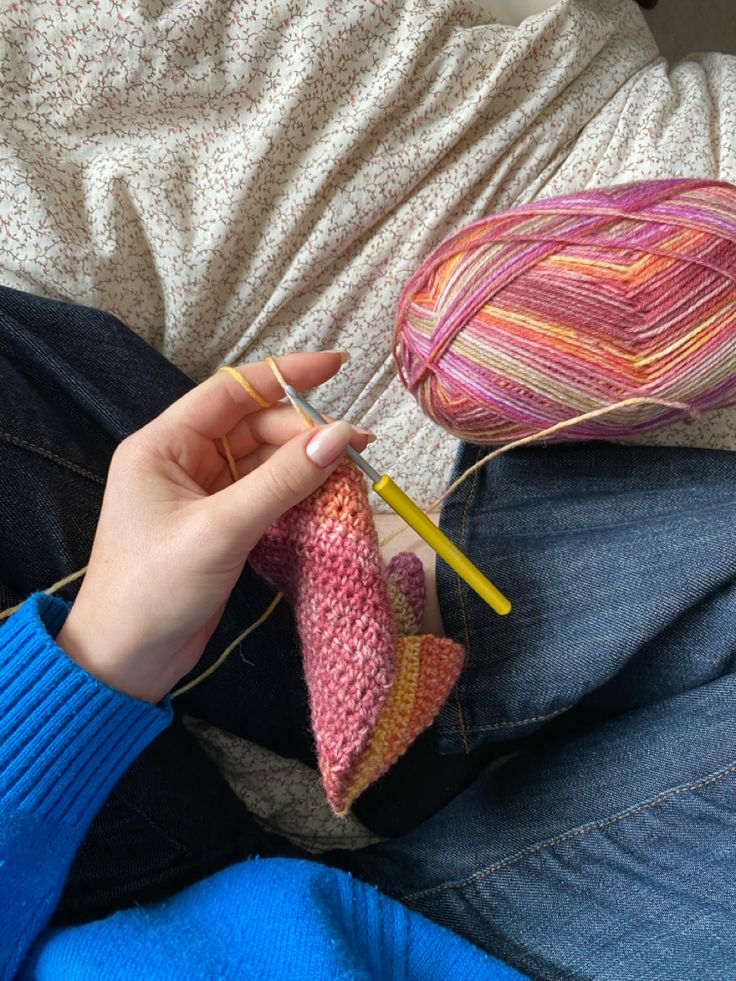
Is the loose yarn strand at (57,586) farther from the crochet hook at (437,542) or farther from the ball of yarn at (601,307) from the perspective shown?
the ball of yarn at (601,307)

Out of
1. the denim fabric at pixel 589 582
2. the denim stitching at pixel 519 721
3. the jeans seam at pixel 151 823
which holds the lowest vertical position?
the denim stitching at pixel 519 721

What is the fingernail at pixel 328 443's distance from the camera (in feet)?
1.62

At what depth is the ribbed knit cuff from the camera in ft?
1.68

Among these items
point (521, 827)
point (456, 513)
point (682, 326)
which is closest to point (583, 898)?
point (521, 827)

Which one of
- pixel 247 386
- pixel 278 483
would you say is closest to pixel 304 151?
pixel 247 386

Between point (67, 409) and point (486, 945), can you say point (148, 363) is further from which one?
point (486, 945)

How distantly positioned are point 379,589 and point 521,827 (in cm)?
28

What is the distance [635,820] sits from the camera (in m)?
0.62

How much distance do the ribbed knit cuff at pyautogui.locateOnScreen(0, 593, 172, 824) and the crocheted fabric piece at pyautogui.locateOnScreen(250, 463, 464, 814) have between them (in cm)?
14

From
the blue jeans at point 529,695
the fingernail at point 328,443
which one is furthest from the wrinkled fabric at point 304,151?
the fingernail at point 328,443

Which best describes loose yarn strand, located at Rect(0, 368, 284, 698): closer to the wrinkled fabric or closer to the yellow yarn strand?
the yellow yarn strand

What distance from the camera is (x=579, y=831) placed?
631 mm

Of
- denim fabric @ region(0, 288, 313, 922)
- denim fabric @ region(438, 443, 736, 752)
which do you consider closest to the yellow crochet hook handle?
denim fabric @ region(438, 443, 736, 752)

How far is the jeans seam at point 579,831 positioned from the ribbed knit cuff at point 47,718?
318 mm
